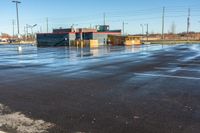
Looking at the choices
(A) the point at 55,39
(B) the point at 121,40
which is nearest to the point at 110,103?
(A) the point at 55,39

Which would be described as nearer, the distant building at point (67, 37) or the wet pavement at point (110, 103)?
the wet pavement at point (110, 103)

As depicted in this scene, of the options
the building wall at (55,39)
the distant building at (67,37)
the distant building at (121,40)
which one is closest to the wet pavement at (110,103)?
the distant building at (67,37)

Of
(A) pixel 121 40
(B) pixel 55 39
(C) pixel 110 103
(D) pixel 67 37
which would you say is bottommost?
(C) pixel 110 103

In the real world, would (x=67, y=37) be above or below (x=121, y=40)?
above

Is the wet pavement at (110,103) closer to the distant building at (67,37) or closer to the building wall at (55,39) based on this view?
the distant building at (67,37)

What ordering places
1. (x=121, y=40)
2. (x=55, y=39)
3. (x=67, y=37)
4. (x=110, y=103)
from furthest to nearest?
(x=121, y=40) < (x=55, y=39) < (x=67, y=37) < (x=110, y=103)

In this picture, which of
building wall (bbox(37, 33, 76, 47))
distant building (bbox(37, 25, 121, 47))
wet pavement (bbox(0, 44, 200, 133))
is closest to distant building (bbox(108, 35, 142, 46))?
distant building (bbox(37, 25, 121, 47))

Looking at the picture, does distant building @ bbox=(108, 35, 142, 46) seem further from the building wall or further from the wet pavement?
the wet pavement

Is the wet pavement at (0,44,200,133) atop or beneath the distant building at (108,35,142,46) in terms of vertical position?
beneath

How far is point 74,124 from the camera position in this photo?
5980mm

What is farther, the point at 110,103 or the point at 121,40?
the point at 121,40

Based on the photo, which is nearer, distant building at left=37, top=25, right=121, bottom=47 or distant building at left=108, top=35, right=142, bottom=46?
A: distant building at left=37, top=25, right=121, bottom=47

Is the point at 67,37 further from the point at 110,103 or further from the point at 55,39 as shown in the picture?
the point at 110,103

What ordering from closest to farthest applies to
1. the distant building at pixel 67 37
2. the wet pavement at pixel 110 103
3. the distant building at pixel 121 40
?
the wet pavement at pixel 110 103 → the distant building at pixel 67 37 → the distant building at pixel 121 40
